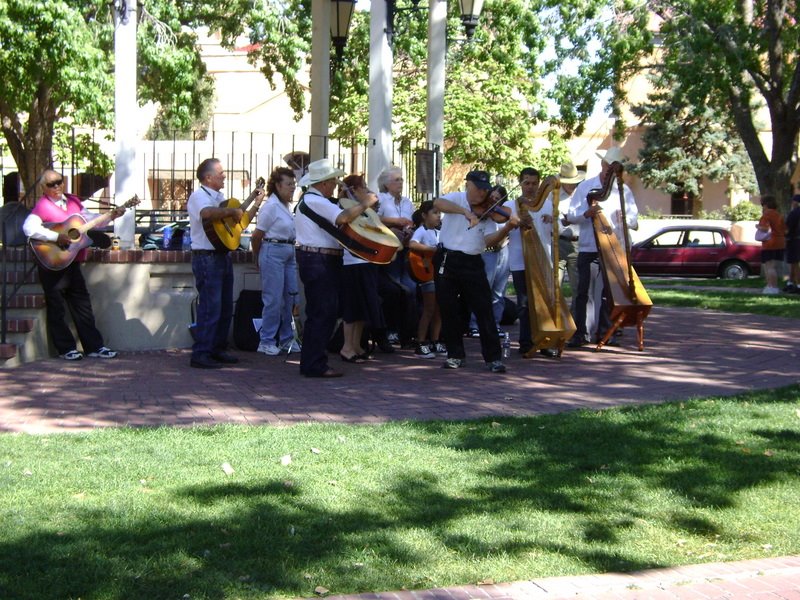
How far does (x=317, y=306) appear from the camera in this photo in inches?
400

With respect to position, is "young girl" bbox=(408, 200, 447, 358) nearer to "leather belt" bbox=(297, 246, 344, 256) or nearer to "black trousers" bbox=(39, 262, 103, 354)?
"leather belt" bbox=(297, 246, 344, 256)

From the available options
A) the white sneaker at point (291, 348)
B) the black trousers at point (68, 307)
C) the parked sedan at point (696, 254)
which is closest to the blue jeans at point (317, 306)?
the white sneaker at point (291, 348)

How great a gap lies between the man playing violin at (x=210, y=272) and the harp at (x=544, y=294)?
263cm

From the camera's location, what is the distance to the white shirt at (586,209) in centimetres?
1184

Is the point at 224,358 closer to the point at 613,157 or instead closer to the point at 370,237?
the point at 370,237

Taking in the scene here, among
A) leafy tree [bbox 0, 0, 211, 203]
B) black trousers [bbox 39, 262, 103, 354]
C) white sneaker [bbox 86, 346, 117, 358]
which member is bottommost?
white sneaker [bbox 86, 346, 117, 358]

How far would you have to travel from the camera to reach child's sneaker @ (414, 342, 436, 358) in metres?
11.6

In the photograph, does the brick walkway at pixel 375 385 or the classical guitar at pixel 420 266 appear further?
the classical guitar at pixel 420 266

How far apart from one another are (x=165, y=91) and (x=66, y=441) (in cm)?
1959

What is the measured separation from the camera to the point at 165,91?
2564cm

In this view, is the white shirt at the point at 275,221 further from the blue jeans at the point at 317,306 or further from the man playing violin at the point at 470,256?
the man playing violin at the point at 470,256

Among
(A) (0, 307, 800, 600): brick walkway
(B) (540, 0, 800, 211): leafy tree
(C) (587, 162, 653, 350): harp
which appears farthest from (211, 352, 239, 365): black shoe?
(B) (540, 0, 800, 211): leafy tree

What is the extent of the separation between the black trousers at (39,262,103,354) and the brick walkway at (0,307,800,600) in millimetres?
293

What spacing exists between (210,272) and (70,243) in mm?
1393
